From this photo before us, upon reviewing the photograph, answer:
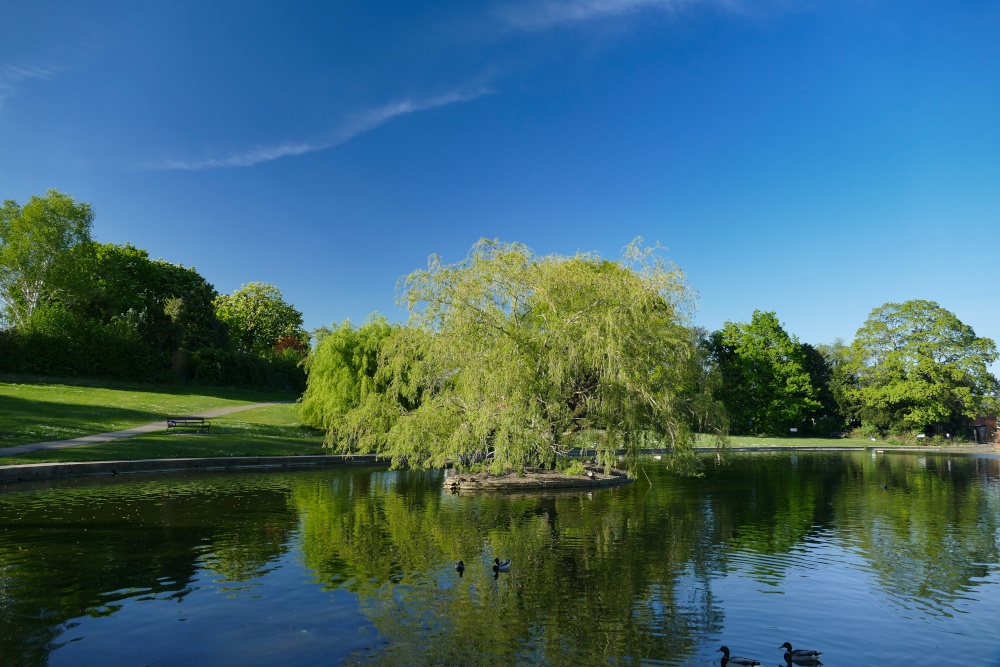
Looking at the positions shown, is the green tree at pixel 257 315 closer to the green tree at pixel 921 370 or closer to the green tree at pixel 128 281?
the green tree at pixel 128 281

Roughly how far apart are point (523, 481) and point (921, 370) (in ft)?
184

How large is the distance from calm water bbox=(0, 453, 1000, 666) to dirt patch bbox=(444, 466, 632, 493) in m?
2.24

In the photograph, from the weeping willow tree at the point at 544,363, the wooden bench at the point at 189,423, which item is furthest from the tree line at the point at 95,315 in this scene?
the weeping willow tree at the point at 544,363

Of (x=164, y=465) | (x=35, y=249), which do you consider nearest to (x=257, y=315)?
(x=35, y=249)

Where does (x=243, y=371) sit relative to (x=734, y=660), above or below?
above

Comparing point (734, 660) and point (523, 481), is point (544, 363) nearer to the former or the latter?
point (523, 481)

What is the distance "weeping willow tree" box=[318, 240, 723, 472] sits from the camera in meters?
23.7

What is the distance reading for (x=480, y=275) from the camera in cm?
2616

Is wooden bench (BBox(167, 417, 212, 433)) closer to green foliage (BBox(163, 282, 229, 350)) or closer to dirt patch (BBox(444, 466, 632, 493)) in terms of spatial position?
dirt patch (BBox(444, 466, 632, 493))

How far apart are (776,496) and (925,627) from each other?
16.3m

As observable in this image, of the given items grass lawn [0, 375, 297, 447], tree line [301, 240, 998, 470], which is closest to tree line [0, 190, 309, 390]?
grass lawn [0, 375, 297, 447]

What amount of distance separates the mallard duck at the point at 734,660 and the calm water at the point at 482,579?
0.15m

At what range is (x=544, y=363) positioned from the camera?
24.3 meters

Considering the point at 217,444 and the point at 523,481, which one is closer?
the point at 523,481
